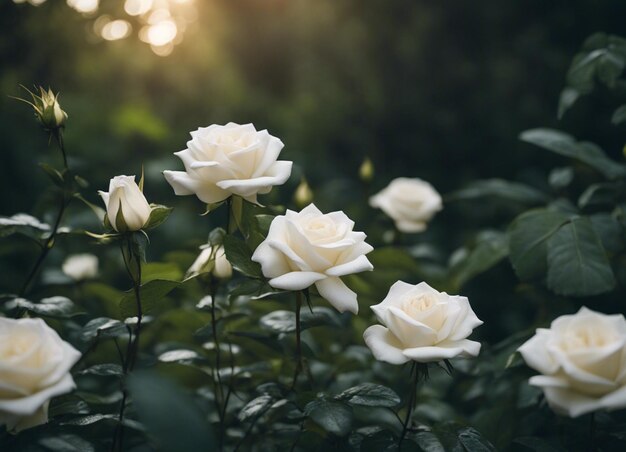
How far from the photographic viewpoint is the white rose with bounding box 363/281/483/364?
0.87m

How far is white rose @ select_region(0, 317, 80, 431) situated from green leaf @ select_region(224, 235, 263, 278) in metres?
0.26

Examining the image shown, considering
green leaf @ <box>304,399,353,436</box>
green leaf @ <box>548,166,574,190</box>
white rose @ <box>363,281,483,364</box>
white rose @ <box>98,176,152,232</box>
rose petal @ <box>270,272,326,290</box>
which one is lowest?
green leaf @ <box>548,166,574,190</box>

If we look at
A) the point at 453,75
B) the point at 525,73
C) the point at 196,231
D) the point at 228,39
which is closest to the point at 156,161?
the point at 196,231

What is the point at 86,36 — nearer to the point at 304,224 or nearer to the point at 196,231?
the point at 196,231

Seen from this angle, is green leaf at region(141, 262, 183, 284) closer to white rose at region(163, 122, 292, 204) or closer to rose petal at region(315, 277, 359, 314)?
white rose at region(163, 122, 292, 204)

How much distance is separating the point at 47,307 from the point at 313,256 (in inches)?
19.3

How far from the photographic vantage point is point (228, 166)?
938 mm

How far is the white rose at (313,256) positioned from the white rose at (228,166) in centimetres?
7

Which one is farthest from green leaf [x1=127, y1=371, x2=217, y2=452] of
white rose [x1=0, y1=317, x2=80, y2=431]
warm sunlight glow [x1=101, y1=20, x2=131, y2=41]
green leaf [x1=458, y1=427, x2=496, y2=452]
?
warm sunlight glow [x1=101, y1=20, x2=131, y2=41]

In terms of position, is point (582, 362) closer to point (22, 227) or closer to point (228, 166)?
point (228, 166)

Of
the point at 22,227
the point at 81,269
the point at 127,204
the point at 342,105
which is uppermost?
the point at 127,204

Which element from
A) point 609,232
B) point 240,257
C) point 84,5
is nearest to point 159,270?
point 240,257

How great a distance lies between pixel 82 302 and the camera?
5.56ft

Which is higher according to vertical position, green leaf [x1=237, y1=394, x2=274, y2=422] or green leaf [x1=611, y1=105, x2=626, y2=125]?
green leaf [x1=611, y1=105, x2=626, y2=125]
